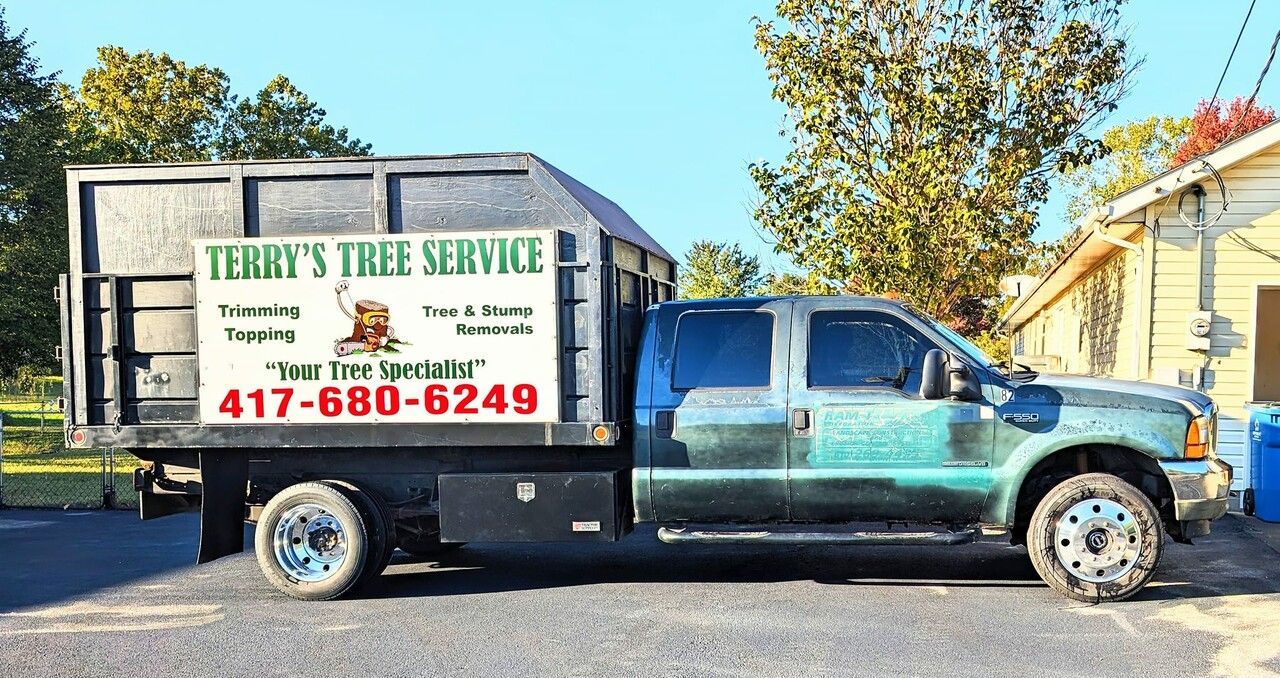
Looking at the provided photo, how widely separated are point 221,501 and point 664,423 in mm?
3223

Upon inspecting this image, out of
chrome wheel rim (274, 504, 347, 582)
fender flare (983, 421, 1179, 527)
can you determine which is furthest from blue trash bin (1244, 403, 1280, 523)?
chrome wheel rim (274, 504, 347, 582)

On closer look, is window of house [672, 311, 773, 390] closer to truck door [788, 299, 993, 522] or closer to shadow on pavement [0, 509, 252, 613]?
truck door [788, 299, 993, 522]

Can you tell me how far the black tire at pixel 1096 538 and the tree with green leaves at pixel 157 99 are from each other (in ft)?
108

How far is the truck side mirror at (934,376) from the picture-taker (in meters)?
6.73

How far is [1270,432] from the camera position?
32.4 feet

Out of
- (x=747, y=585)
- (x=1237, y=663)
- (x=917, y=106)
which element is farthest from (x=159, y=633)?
(x=917, y=106)

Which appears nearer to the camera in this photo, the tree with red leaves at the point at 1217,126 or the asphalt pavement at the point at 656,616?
the asphalt pavement at the point at 656,616

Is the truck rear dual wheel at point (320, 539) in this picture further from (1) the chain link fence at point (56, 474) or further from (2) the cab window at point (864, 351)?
(1) the chain link fence at point (56, 474)

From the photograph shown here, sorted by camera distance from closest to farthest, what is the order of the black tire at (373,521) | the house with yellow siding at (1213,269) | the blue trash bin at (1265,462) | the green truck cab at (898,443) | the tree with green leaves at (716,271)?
the green truck cab at (898,443) < the black tire at (373,521) < the blue trash bin at (1265,462) < the house with yellow siding at (1213,269) < the tree with green leaves at (716,271)

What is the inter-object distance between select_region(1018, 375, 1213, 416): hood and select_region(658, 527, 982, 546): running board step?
3.52ft

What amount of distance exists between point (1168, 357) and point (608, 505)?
8.15 metres

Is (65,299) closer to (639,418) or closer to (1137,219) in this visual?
(639,418)

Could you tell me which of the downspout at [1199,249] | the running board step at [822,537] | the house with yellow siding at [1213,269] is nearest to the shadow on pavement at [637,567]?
the running board step at [822,537]

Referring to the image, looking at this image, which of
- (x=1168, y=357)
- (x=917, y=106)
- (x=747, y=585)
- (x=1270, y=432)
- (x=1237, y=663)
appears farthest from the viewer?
(x=917, y=106)
